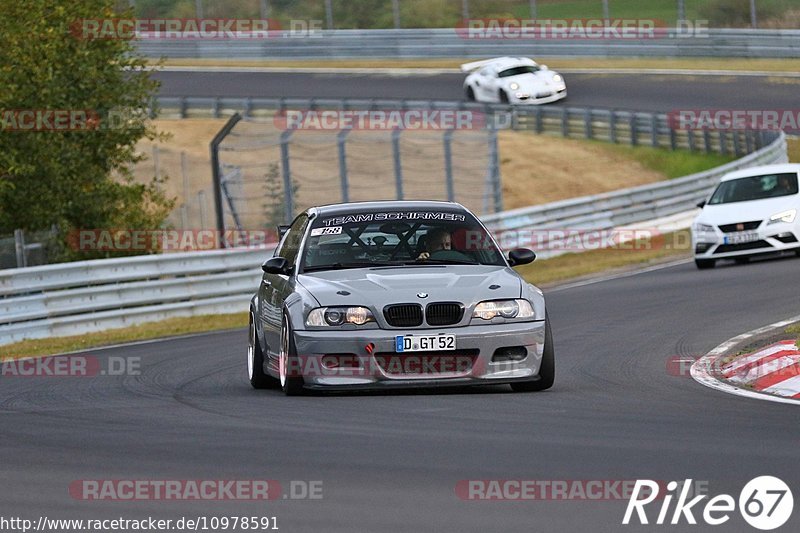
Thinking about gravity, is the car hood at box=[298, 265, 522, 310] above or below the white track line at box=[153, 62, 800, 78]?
above

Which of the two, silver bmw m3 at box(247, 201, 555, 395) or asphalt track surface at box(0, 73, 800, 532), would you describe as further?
silver bmw m3 at box(247, 201, 555, 395)

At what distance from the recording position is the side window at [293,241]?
12203 mm

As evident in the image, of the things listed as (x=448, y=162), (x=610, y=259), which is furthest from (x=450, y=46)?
(x=610, y=259)

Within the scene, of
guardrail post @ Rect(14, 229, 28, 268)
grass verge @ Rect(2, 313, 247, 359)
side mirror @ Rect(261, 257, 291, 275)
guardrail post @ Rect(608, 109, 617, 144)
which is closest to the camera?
side mirror @ Rect(261, 257, 291, 275)

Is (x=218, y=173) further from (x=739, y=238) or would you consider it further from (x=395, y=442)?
(x=395, y=442)

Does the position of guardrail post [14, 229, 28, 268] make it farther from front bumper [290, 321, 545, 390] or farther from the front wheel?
the front wheel

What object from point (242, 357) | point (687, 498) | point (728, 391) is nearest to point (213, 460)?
point (687, 498)

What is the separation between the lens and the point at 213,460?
26.1 feet

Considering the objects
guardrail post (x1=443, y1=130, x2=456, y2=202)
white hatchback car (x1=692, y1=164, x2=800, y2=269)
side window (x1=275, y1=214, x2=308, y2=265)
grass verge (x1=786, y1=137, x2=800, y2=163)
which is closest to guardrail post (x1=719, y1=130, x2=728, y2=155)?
grass verge (x1=786, y1=137, x2=800, y2=163)

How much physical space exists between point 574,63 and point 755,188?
96.1 feet

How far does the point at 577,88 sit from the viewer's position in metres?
49.7

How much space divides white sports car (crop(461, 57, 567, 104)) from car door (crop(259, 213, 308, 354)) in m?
34.5

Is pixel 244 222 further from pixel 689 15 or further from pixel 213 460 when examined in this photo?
pixel 689 15

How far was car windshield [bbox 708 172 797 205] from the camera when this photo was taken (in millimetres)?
23812
